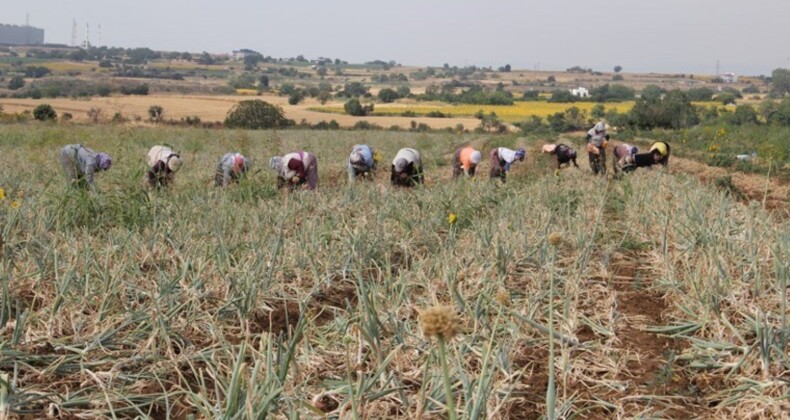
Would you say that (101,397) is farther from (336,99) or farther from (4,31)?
(4,31)

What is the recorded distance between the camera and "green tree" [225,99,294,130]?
3959 cm

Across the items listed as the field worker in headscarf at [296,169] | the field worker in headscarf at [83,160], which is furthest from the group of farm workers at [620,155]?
the field worker in headscarf at [83,160]

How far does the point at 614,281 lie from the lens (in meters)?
4.24

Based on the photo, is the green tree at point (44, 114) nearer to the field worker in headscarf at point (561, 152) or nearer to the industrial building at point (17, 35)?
the field worker in headscarf at point (561, 152)

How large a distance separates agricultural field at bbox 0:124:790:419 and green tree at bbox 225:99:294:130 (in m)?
35.0

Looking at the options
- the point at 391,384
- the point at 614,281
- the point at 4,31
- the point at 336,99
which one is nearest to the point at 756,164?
the point at 614,281

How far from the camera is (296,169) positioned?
867 cm

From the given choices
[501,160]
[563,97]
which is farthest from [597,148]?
[563,97]

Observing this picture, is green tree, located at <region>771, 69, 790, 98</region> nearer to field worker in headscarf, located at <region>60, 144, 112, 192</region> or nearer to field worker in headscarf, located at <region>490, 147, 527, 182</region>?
field worker in headscarf, located at <region>490, 147, 527, 182</region>

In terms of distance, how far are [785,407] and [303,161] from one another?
705 centimetres

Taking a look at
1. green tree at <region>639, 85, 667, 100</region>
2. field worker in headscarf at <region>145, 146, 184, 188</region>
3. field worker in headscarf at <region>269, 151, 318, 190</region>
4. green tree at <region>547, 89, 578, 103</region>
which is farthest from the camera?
green tree at <region>547, 89, 578, 103</region>

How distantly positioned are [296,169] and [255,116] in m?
34.0

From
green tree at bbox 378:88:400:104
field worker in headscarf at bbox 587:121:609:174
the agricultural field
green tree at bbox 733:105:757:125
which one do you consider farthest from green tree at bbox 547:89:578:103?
the agricultural field

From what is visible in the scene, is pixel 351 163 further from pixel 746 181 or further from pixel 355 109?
pixel 355 109
